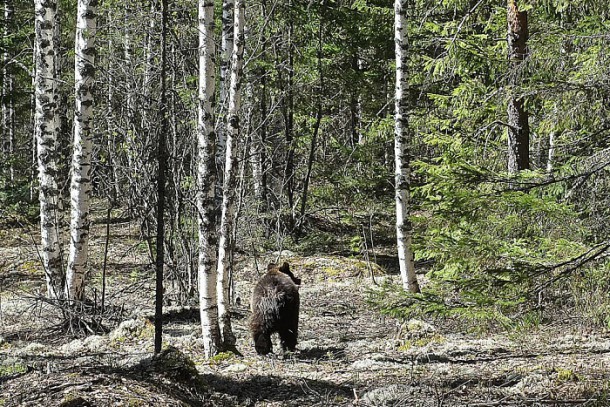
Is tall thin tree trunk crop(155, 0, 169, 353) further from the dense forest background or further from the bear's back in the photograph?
the bear's back

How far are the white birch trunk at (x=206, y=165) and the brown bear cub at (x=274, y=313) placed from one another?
928 mm

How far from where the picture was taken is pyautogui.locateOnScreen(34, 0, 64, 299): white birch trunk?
39.6 ft

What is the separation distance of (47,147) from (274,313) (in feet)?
20.3

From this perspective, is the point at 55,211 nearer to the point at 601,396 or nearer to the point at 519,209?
the point at 519,209

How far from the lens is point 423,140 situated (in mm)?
13312

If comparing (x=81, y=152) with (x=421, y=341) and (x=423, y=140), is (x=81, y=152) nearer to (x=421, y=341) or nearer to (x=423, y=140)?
(x=421, y=341)

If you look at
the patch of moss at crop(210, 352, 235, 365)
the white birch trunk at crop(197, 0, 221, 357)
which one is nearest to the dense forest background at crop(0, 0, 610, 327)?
the white birch trunk at crop(197, 0, 221, 357)

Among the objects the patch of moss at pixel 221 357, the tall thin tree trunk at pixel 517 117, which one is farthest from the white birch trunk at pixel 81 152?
the tall thin tree trunk at pixel 517 117

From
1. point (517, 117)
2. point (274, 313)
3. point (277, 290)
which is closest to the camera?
point (274, 313)

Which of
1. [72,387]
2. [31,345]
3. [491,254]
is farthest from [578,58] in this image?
[31,345]

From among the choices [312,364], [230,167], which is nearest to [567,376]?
[312,364]

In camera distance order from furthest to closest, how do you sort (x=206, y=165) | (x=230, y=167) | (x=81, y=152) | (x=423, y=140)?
(x=423, y=140), (x=81, y=152), (x=230, y=167), (x=206, y=165)

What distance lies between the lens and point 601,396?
214 inches

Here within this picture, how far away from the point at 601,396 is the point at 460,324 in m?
5.64
